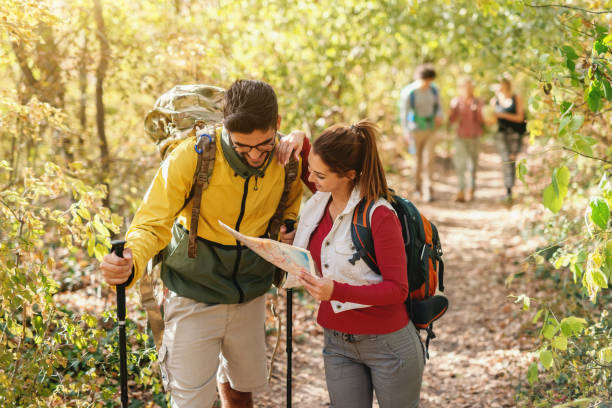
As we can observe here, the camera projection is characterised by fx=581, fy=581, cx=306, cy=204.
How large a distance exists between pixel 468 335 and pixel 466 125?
19.2 ft

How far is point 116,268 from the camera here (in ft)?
8.64

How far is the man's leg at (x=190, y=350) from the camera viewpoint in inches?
122

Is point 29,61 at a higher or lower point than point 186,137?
higher

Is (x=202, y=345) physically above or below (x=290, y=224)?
below

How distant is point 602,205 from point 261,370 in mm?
2068

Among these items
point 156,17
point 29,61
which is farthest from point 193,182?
point 156,17

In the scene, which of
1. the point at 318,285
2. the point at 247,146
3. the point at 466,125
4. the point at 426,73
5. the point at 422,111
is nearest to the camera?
the point at 318,285

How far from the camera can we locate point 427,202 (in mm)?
11422

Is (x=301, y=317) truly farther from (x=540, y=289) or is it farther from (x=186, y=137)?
(x=186, y=137)

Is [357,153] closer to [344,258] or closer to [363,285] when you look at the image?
[344,258]

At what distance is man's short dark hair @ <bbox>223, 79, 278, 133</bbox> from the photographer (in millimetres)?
2855

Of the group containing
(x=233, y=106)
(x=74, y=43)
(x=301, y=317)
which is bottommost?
(x=301, y=317)

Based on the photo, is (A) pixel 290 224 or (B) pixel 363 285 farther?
(A) pixel 290 224

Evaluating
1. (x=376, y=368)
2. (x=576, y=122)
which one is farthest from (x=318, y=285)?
(x=576, y=122)
